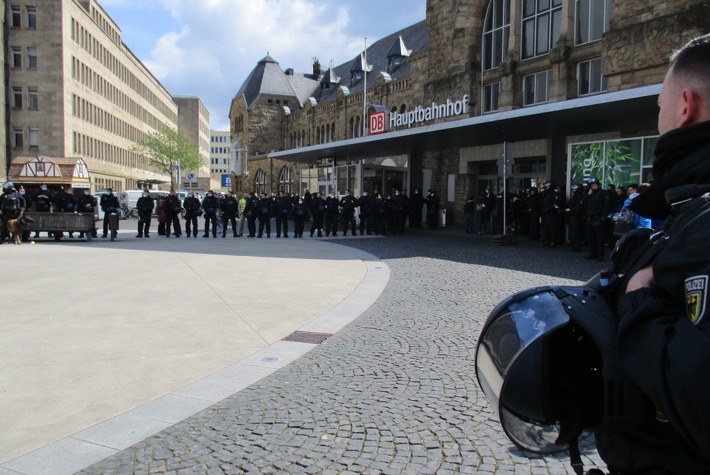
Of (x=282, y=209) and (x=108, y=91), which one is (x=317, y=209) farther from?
(x=108, y=91)

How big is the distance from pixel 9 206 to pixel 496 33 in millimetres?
22383

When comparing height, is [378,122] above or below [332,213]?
above

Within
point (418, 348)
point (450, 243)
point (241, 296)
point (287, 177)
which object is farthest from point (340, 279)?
point (287, 177)

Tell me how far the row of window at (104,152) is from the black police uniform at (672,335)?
5686 centimetres

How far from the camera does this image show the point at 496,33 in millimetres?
27203

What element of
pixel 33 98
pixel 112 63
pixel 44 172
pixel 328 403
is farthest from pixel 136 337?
pixel 112 63

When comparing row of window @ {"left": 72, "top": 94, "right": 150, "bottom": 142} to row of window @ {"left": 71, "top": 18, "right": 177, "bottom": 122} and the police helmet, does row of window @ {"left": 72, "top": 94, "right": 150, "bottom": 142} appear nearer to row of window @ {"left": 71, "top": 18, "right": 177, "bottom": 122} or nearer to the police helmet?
row of window @ {"left": 71, "top": 18, "right": 177, "bottom": 122}

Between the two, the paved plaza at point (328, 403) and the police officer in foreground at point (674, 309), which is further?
the paved plaza at point (328, 403)

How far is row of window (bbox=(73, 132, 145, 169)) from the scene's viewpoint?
5231cm

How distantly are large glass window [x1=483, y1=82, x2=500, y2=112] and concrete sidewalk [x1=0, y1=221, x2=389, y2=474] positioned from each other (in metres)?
18.0

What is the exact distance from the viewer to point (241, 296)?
27.4 feet

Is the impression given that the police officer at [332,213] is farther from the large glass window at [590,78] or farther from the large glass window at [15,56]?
the large glass window at [15,56]

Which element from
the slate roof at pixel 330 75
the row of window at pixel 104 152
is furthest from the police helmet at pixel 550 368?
the row of window at pixel 104 152

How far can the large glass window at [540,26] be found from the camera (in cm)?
2364
